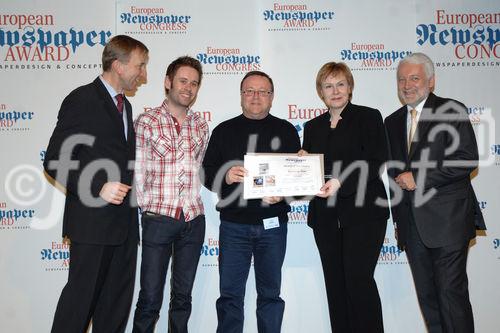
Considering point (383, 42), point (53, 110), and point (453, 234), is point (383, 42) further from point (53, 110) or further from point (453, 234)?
point (53, 110)

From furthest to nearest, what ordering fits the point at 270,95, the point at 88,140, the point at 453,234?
the point at 270,95, the point at 453,234, the point at 88,140

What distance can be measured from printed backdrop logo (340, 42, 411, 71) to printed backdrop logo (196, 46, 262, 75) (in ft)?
2.74

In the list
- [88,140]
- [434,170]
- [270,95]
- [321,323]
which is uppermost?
[270,95]

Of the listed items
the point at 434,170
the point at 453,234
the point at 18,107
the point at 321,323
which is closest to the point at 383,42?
the point at 434,170

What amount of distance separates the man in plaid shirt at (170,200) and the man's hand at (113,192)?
1.92 ft

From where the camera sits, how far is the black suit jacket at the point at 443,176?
264 cm

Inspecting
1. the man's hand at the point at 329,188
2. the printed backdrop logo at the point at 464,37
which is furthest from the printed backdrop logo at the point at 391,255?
the printed backdrop logo at the point at 464,37

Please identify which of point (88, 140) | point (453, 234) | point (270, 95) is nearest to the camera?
point (88, 140)

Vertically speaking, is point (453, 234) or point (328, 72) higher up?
point (328, 72)

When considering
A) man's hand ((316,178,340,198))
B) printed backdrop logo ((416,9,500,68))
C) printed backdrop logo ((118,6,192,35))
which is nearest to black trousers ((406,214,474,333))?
man's hand ((316,178,340,198))

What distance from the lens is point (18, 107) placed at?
361cm

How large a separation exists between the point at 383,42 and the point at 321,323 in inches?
104

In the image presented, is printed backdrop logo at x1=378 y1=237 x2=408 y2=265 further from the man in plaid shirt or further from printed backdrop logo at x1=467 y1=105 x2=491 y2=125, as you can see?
the man in plaid shirt

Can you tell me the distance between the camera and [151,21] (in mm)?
3615
